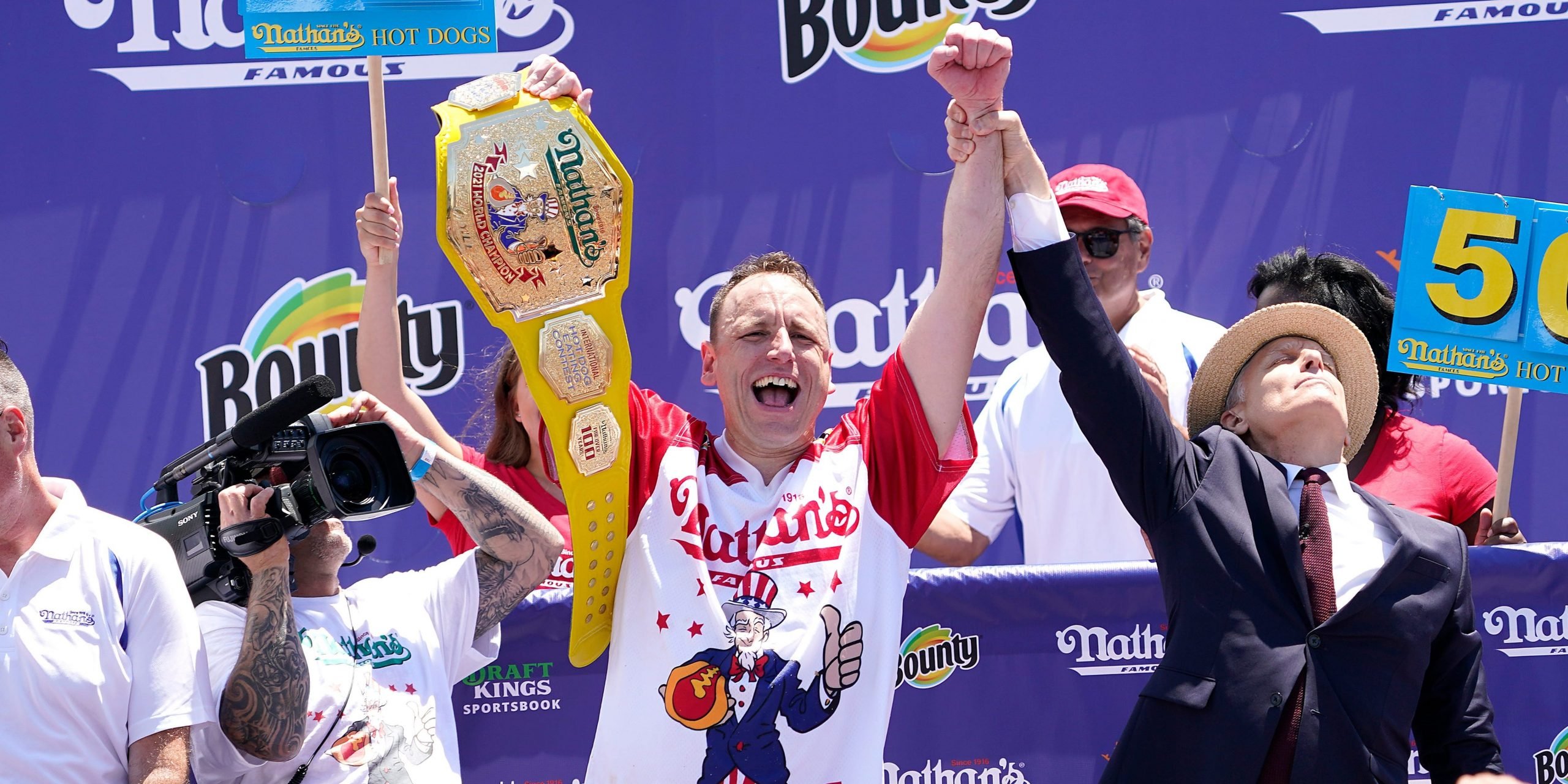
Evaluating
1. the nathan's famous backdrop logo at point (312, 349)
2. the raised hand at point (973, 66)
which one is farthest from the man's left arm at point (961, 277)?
the nathan's famous backdrop logo at point (312, 349)

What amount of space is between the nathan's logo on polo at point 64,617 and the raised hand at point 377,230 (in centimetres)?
93

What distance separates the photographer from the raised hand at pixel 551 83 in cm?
239

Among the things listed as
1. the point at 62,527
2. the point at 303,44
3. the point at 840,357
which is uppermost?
the point at 303,44

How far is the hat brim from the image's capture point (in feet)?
7.23

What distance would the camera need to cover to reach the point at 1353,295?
347 cm

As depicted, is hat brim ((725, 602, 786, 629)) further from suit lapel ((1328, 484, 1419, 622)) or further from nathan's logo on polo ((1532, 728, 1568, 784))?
nathan's logo on polo ((1532, 728, 1568, 784))

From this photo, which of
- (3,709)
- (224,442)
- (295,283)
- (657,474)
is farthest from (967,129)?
(295,283)

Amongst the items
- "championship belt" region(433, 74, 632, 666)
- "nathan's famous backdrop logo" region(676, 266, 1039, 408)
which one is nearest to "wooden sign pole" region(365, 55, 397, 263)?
"championship belt" region(433, 74, 632, 666)

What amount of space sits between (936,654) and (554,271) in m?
1.21

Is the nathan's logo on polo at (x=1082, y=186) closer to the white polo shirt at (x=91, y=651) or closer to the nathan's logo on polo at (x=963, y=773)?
the nathan's logo on polo at (x=963, y=773)

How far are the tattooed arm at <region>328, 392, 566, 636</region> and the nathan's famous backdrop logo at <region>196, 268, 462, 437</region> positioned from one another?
1249 millimetres

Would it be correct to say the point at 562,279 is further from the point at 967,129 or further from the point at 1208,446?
the point at 1208,446

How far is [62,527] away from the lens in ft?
7.53

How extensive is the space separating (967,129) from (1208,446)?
26.0 inches
